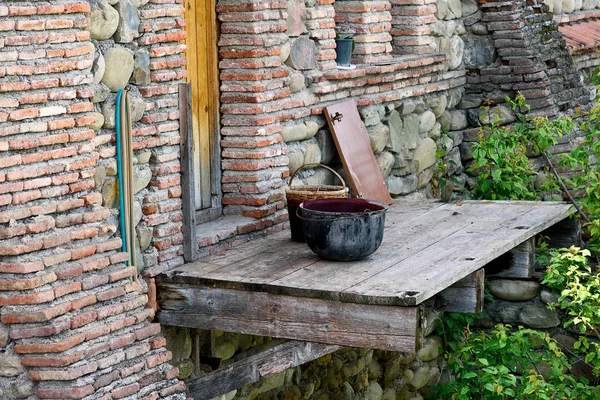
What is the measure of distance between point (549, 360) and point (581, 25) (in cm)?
436

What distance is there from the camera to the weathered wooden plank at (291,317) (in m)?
4.95

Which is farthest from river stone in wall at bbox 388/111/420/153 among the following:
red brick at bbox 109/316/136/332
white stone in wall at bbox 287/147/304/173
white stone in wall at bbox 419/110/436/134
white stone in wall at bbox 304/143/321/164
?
red brick at bbox 109/316/136/332

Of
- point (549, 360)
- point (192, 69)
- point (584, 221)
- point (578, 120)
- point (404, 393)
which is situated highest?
point (192, 69)

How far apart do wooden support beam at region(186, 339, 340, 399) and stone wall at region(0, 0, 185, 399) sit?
287 mm

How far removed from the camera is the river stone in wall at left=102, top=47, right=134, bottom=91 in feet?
16.8

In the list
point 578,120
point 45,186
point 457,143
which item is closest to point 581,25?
point 578,120

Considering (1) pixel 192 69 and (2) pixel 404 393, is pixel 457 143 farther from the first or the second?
(1) pixel 192 69

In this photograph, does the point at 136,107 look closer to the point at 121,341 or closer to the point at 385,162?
the point at 121,341

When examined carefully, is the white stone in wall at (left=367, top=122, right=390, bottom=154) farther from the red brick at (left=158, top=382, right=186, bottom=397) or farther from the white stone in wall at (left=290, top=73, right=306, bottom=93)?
the red brick at (left=158, top=382, right=186, bottom=397)

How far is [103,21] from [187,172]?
0.93m

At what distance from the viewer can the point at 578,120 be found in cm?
881

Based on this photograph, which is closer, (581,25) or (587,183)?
(587,183)

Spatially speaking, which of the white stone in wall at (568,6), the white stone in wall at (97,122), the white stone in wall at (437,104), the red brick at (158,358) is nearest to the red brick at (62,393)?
the red brick at (158,358)

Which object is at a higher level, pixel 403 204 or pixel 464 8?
pixel 464 8
